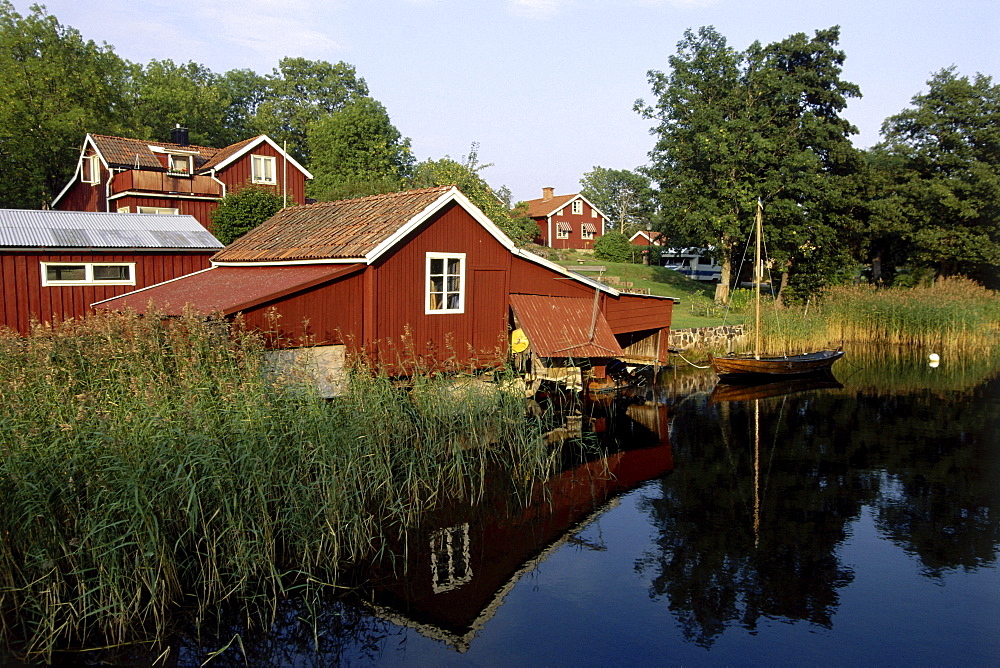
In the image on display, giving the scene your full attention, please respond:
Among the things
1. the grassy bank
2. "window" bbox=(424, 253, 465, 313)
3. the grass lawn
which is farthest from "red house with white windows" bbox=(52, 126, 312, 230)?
the grassy bank

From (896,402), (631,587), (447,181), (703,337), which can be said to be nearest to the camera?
A: (631,587)

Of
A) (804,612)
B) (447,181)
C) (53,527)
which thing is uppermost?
(447,181)

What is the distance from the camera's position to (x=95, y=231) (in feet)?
61.1

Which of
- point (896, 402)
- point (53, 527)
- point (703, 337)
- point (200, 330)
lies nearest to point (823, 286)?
point (703, 337)

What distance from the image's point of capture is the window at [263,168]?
36156mm

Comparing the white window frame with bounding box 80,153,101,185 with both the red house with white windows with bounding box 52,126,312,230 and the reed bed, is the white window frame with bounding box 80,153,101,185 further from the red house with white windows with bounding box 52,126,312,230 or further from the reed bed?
the reed bed

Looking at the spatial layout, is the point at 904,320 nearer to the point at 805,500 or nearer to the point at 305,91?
the point at 805,500

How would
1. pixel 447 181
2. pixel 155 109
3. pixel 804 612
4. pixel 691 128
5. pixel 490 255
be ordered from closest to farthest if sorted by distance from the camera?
pixel 804 612 → pixel 490 255 → pixel 447 181 → pixel 691 128 → pixel 155 109

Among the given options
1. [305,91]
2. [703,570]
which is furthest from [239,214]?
[305,91]

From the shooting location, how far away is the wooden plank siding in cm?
1658

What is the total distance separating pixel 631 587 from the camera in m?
9.41

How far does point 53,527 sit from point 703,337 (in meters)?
24.5

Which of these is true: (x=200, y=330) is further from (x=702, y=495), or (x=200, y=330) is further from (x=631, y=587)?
(x=702, y=495)

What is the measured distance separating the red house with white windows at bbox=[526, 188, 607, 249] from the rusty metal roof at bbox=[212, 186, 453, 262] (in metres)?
40.8
